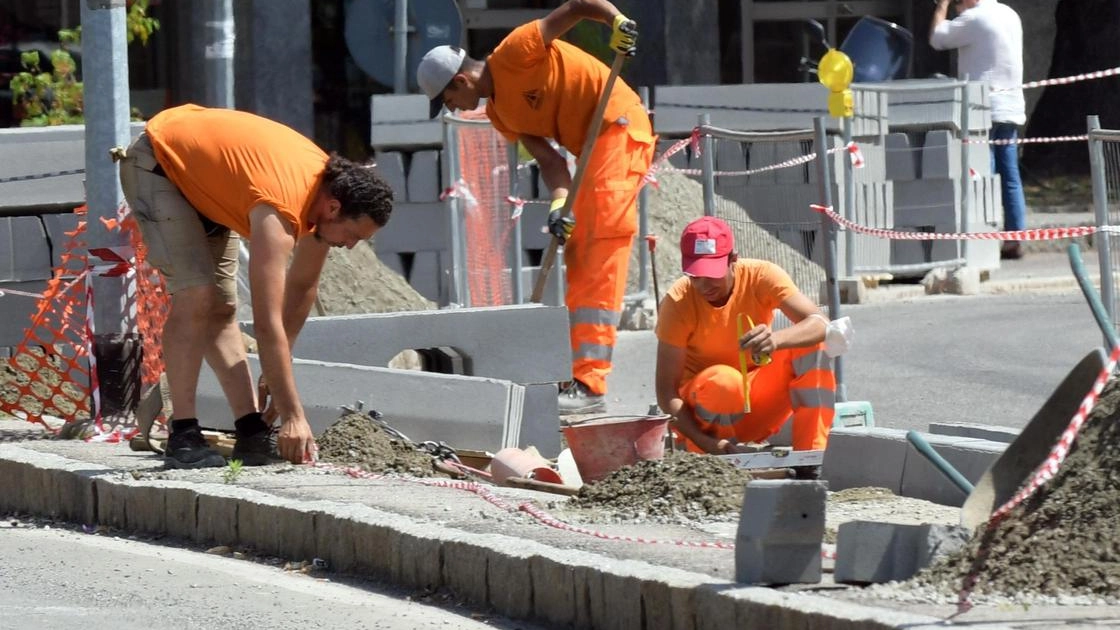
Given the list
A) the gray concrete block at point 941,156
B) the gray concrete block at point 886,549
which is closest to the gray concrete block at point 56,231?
the gray concrete block at point 886,549

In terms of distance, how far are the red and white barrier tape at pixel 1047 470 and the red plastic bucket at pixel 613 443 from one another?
6.78 ft

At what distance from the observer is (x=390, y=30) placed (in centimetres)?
1429

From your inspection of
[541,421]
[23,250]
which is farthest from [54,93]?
[541,421]

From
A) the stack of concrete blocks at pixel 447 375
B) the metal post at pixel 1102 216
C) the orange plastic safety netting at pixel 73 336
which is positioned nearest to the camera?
the stack of concrete blocks at pixel 447 375

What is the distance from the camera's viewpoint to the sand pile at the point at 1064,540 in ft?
15.4

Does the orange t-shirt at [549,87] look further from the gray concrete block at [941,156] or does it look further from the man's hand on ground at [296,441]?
the gray concrete block at [941,156]

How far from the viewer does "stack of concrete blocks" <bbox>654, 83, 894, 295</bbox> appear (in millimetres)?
13227

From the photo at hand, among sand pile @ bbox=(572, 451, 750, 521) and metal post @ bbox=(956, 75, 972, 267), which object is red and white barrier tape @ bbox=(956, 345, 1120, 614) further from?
metal post @ bbox=(956, 75, 972, 267)

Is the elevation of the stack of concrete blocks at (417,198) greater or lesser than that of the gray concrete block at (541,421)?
greater

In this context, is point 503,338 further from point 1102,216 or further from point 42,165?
point 1102,216

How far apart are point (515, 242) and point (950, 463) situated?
6.59m

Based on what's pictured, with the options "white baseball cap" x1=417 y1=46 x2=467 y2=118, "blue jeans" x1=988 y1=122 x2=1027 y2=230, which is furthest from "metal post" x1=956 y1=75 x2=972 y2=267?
"white baseball cap" x1=417 y1=46 x2=467 y2=118

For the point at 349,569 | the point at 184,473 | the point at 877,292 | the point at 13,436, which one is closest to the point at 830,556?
the point at 349,569

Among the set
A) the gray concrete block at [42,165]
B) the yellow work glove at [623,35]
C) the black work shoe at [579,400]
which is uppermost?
the yellow work glove at [623,35]
